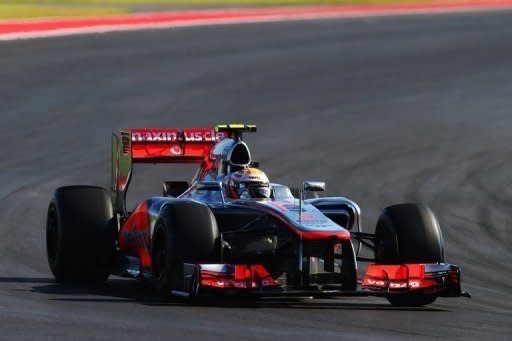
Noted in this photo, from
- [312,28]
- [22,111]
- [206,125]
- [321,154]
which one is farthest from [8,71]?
[312,28]

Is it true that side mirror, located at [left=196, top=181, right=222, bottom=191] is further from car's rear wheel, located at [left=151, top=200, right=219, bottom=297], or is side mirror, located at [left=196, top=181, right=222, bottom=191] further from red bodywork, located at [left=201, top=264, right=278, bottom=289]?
red bodywork, located at [left=201, top=264, right=278, bottom=289]

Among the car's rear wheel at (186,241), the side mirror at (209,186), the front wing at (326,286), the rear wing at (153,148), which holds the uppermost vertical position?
the rear wing at (153,148)

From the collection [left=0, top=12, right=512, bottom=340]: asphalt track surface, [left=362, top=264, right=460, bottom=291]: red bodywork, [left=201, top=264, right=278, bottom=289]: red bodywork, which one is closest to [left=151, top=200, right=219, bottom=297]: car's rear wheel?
[left=201, top=264, right=278, bottom=289]: red bodywork

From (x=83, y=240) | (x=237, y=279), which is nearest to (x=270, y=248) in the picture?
(x=237, y=279)

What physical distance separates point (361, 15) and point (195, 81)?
53.5 ft

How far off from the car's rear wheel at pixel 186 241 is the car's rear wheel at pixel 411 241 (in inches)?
68.0

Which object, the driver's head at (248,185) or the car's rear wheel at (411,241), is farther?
the driver's head at (248,185)

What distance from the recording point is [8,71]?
31.4 meters

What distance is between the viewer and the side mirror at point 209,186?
13368mm

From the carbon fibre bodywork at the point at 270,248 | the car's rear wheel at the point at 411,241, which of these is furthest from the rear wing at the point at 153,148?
the car's rear wheel at the point at 411,241

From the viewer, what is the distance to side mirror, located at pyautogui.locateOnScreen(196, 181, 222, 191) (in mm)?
13368

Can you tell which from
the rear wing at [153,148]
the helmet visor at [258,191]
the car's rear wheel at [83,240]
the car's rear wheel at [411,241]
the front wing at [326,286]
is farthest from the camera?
the rear wing at [153,148]

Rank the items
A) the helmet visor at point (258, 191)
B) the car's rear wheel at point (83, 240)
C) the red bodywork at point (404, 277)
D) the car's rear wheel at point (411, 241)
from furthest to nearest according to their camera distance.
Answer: the car's rear wheel at point (83, 240) → the helmet visor at point (258, 191) → the car's rear wheel at point (411, 241) → the red bodywork at point (404, 277)

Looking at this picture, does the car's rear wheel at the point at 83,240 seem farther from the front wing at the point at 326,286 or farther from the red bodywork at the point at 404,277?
the red bodywork at the point at 404,277
